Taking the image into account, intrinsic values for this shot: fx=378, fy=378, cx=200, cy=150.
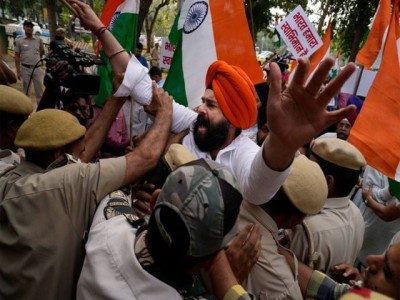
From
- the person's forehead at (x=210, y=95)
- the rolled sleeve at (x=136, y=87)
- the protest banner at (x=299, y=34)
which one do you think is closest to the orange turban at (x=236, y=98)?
the person's forehead at (x=210, y=95)

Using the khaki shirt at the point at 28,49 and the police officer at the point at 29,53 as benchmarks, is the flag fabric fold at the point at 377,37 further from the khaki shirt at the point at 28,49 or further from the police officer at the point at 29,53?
the khaki shirt at the point at 28,49

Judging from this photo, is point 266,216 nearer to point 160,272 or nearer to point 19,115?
point 160,272

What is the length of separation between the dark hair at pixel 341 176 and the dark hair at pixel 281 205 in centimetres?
64

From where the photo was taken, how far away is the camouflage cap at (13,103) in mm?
2157

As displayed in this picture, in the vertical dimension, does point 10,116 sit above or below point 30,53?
above

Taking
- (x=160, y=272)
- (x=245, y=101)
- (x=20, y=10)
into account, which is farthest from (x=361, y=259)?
(x=20, y=10)

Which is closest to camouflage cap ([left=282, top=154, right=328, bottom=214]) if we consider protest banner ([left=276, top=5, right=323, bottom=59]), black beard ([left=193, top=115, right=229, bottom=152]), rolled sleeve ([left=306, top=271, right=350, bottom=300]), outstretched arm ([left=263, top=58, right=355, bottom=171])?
outstretched arm ([left=263, top=58, right=355, bottom=171])

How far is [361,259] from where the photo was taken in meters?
2.97

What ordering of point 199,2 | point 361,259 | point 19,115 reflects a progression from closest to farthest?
point 19,115 < point 361,259 < point 199,2

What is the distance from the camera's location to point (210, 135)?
2385 mm

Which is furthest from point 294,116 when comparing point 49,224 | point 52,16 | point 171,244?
point 52,16

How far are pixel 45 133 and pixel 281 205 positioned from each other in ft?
3.36

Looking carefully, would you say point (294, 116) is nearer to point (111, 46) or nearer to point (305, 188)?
point (305, 188)

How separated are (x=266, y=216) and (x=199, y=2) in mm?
2350
